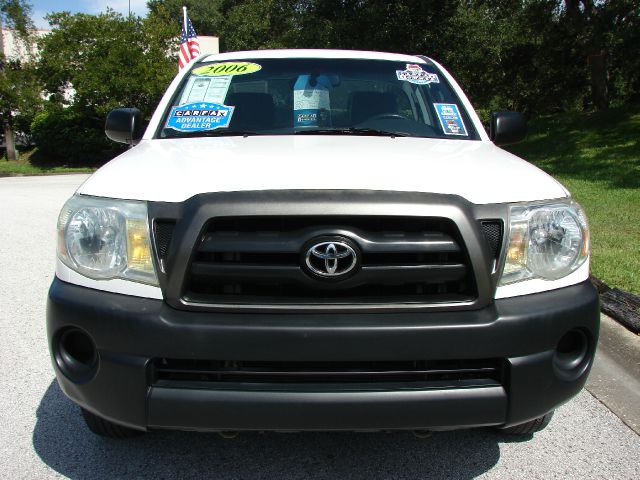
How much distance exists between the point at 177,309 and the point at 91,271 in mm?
376

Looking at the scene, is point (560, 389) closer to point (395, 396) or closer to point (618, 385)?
point (395, 396)

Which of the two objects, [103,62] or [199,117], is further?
[103,62]

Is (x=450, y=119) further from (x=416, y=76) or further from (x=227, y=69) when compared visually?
(x=227, y=69)

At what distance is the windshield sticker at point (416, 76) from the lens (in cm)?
374

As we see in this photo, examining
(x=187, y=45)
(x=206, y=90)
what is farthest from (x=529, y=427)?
(x=187, y=45)

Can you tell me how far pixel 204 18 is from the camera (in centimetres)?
4612

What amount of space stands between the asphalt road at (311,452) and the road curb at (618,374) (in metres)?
0.07

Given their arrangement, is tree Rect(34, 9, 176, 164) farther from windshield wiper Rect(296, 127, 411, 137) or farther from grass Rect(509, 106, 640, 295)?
windshield wiper Rect(296, 127, 411, 137)

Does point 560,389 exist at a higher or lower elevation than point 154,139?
lower

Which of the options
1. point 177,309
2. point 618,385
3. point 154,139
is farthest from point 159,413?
point 618,385

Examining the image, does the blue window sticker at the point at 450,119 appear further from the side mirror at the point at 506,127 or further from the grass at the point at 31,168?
the grass at the point at 31,168

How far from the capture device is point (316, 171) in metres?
2.20

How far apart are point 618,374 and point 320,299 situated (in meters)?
2.28

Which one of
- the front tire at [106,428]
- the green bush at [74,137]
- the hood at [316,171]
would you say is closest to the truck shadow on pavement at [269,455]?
the front tire at [106,428]
